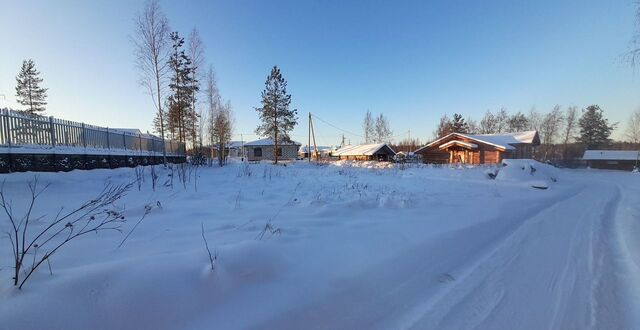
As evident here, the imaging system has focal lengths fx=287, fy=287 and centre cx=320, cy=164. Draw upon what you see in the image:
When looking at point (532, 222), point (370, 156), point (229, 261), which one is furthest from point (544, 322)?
point (370, 156)

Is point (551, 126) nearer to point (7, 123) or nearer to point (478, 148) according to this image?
point (478, 148)

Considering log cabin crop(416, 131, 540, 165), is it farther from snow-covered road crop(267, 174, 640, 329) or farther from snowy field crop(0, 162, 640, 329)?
snow-covered road crop(267, 174, 640, 329)

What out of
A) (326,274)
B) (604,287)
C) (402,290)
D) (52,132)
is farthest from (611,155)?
(52,132)

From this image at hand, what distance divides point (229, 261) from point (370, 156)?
42.0 m

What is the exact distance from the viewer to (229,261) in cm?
274

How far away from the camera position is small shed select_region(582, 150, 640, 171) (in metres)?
42.9

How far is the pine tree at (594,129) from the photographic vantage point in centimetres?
5519

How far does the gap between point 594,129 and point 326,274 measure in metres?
75.5

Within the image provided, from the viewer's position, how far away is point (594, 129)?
55.7 meters

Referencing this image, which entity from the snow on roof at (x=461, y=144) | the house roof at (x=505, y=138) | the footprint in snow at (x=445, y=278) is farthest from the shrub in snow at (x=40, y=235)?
the house roof at (x=505, y=138)

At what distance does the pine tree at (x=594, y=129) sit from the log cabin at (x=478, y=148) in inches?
1106

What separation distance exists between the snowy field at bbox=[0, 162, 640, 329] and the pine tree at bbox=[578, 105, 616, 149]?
6931cm

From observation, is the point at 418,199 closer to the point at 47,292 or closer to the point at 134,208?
the point at 134,208

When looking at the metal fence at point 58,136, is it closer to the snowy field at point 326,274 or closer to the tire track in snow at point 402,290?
the snowy field at point 326,274
